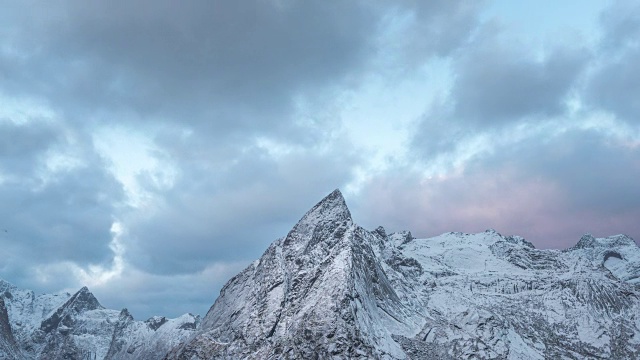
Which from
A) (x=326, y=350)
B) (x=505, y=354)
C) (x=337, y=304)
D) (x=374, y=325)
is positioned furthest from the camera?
(x=505, y=354)

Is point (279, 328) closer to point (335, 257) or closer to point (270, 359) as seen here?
point (270, 359)

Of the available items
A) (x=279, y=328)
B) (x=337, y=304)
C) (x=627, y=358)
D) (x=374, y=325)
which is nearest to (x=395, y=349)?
(x=374, y=325)

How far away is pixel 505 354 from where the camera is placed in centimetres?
18612

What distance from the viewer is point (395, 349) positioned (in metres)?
171

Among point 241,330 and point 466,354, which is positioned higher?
point 241,330

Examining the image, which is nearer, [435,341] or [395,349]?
[395,349]

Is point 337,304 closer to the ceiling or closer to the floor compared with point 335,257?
closer to the floor

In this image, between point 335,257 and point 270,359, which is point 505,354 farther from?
point 270,359

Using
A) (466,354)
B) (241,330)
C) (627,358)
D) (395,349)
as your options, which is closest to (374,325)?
(395,349)

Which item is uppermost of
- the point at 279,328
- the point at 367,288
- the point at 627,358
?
the point at 367,288

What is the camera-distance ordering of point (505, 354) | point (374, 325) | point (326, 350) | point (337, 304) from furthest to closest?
1. point (505, 354)
2. point (374, 325)
3. point (337, 304)
4. point (326, 350)

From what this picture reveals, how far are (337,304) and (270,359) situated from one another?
91.3 ft

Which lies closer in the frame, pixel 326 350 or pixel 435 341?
pixel 326 350

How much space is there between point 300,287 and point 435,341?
184 ft
